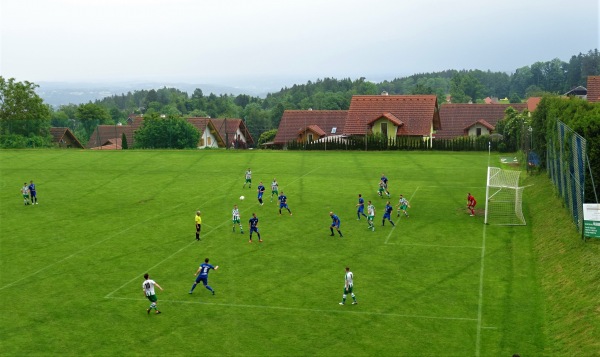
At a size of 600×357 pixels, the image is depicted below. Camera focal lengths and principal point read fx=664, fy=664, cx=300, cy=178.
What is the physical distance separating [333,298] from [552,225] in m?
14.8

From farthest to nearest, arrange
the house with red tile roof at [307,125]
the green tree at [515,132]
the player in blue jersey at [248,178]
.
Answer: the house with red tile roof at [307,125] < the green tree at [515,132] < the player in blue jersey at [248,178]

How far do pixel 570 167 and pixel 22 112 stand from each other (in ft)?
237

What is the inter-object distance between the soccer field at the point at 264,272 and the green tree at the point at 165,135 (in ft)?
83.6

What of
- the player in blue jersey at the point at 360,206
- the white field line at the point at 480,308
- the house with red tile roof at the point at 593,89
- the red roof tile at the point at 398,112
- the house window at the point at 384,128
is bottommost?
the white field line at the point at 480,308

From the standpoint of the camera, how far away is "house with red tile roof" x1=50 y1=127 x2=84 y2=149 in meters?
90.9

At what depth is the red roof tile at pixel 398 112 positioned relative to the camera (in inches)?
3115

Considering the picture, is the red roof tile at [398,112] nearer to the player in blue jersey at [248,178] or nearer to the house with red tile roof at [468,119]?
the house with red tile roof at [468,119]

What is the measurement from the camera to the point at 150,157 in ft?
226

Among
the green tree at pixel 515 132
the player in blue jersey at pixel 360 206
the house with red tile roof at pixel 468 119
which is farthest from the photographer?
the house with red tile roof at pixel 468 119

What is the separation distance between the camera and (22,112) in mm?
86062

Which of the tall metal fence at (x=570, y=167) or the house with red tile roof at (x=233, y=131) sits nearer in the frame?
the tall metal fence at (x=570, y=167)

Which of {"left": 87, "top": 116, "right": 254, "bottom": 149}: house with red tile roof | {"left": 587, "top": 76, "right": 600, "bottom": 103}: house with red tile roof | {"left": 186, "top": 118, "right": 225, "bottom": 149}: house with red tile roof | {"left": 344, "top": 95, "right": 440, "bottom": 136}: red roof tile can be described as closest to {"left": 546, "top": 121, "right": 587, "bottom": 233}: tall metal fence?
{"left": 587, "top": 76, "right": 600, "bottom": 103}: house with red tile roof

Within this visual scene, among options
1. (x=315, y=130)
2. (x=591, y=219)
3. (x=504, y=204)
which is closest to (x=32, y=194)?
(x=504, y=204)

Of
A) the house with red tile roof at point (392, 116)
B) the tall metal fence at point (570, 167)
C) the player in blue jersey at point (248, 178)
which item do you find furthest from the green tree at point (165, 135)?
the tall metal fence at point (570, 167)
